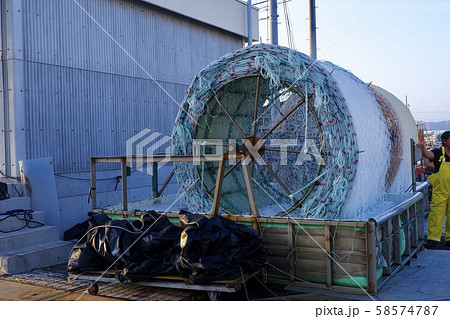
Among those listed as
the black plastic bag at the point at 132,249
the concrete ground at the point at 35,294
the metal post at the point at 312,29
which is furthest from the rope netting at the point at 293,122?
the metal post at the point at 312,29

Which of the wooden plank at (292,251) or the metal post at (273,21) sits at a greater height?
the metal post at (273,21)

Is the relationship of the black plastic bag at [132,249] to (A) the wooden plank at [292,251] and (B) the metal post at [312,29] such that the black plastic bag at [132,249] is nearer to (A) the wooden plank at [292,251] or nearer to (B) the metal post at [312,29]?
(A) the wooden plank at [292,251]

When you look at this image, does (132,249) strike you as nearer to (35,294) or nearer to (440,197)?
(35,294)

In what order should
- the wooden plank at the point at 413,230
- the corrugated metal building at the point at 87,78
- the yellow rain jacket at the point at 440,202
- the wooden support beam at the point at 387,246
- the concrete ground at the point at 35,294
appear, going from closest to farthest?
the concrete ground at the point at 35,294 < the wooden support beam at the point at 387,246 < the wooden plank at the point at 413,230 < the yellow rain jacket at the point at 440,202 < the corrugated metal building at the point at 87,78

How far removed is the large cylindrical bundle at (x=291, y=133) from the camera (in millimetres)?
5758

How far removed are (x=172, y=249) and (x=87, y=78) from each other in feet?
19.5

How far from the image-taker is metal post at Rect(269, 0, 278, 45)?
13773 mm

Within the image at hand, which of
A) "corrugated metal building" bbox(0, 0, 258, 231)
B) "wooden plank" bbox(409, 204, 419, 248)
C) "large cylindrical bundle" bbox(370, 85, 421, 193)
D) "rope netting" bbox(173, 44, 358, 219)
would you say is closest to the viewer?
"rope netting" bbox(173, 44, 358, 219)

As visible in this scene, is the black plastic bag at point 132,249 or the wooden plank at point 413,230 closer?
the black plastic bag at point 132,249

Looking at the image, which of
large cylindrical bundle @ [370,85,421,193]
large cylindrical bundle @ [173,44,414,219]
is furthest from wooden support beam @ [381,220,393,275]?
large cylindrical bundle @ [370,85,421,193]

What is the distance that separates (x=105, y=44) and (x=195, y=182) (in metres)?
4.70

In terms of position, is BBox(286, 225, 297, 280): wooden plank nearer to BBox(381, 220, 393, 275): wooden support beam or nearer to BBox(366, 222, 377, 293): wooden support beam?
BBox(366, 222, 377, 293): wooden support beam

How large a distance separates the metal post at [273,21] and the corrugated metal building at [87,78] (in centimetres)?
195
